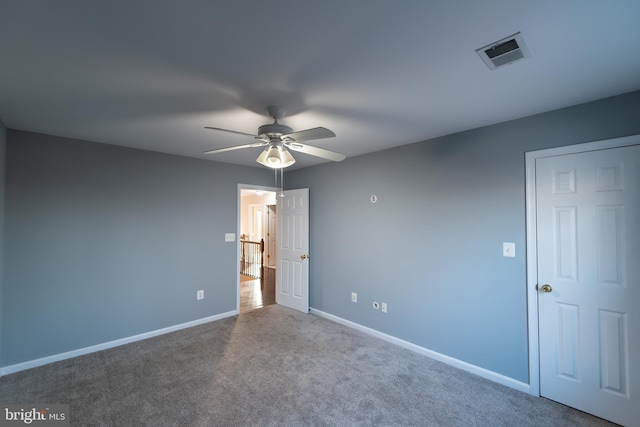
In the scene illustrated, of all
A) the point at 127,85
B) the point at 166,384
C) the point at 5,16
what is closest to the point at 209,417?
the point at 166,384

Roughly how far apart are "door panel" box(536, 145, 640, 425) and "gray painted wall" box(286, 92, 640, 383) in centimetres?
17

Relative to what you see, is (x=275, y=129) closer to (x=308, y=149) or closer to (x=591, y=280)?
(x=308, y=149)

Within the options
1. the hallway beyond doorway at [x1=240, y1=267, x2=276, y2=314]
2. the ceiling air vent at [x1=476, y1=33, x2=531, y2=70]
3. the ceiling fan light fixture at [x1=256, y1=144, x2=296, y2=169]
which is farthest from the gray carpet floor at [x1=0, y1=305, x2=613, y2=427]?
the ceiling air vent at [x1=476, y1=33, x2=531, y2=70]

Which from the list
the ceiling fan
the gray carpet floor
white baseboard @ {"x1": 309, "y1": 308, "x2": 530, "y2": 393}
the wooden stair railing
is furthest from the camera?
the wooden stair railing

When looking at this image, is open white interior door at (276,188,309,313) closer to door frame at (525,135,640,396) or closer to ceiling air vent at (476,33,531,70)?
door frame at (525,135,640,396)

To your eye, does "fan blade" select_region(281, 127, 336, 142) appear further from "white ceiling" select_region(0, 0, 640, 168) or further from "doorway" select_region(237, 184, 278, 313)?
"doorway" select_region(237, 184, 278, 313)

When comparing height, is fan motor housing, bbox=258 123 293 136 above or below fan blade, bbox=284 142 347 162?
above

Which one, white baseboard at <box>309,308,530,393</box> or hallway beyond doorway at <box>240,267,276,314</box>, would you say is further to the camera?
hallway beyond doorway at <box>240,267,276,314</box>

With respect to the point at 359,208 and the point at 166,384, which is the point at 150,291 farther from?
the point at 359,208

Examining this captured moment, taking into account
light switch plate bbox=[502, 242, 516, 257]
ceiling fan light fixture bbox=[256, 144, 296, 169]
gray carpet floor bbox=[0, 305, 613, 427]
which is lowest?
gray carpet floor bbox=[0, 305, 613, 427]

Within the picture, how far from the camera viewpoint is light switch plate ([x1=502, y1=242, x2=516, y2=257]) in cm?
256

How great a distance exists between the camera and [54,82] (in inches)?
71.9

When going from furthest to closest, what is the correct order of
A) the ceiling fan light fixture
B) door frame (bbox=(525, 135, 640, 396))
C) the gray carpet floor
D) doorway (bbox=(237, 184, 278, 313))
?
doorway (bbox=(237, 184, 278, 313)), door frame (bbox=(525, 135, 640, 396)), the ceiling fan light fixture, the gray carpet floor

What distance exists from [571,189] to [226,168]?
4.09m
